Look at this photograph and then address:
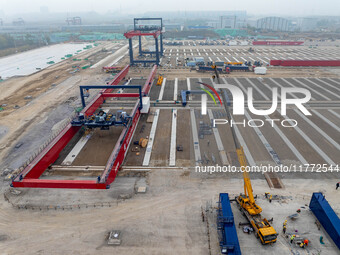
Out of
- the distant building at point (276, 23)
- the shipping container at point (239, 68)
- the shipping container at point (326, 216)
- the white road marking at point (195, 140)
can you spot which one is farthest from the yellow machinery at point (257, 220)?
the distant building at point (276, 23)

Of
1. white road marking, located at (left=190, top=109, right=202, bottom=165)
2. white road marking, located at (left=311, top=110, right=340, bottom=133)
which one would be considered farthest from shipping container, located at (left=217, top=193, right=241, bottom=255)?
white road marking, located at (left=311, top=110, right=340, bottom=133)

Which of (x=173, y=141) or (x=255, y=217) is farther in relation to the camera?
(x=173, y=141)

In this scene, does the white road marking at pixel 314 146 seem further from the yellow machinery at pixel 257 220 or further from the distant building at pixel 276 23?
the distant building at pixel 276 23

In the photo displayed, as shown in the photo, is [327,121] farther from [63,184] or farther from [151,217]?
[63,184]

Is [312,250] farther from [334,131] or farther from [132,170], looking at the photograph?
[334,131]

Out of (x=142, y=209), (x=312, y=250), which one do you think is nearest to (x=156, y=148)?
(x=142, y=209)

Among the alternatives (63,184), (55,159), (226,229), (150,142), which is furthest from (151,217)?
(55,159)
